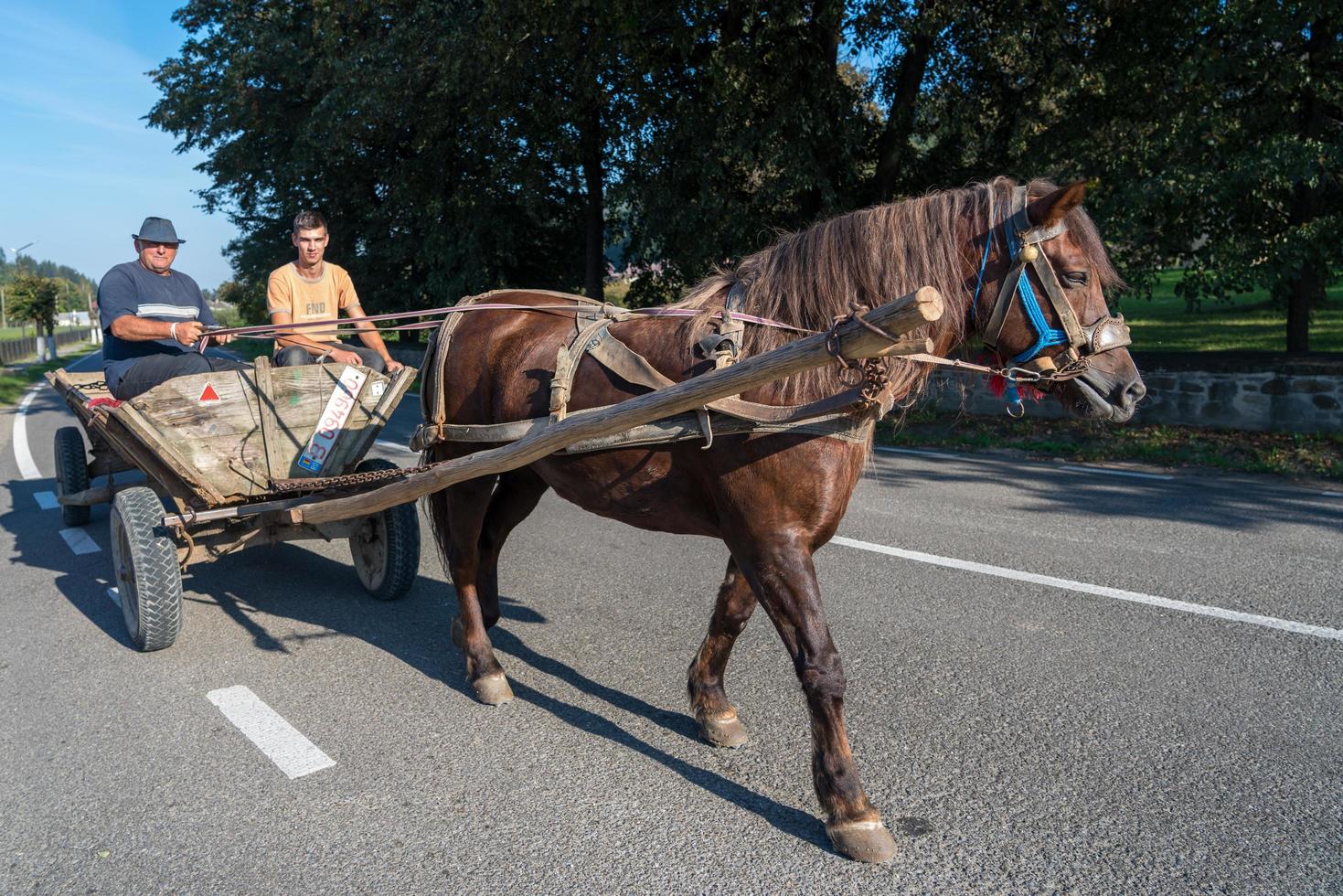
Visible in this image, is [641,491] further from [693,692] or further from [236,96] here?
[236,96]

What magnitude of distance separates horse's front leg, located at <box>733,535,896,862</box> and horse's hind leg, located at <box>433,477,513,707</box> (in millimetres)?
1541

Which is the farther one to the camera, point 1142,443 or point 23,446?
point 23,446

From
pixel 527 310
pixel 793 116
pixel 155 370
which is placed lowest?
pixel 155 370

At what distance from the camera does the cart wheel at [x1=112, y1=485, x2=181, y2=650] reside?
4.34 metres

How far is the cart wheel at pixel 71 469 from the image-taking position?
6.97m

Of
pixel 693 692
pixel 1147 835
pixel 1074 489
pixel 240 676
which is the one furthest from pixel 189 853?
pixel 1074 489

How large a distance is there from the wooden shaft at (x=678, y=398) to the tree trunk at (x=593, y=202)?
13392mm

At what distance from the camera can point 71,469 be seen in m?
6.99

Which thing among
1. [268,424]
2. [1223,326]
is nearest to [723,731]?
[268,424]

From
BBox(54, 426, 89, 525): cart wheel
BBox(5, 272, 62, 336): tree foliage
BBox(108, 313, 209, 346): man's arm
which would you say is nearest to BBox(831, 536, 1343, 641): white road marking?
BBox(108, 313, 209, 346): man's arm

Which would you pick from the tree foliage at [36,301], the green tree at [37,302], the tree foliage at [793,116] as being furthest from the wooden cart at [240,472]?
the tree foliage at [36,301]

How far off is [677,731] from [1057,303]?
211 cm

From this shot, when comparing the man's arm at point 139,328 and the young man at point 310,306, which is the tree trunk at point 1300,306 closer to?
the young man at point 310,306

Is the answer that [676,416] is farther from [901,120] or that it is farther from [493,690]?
[901,120]
